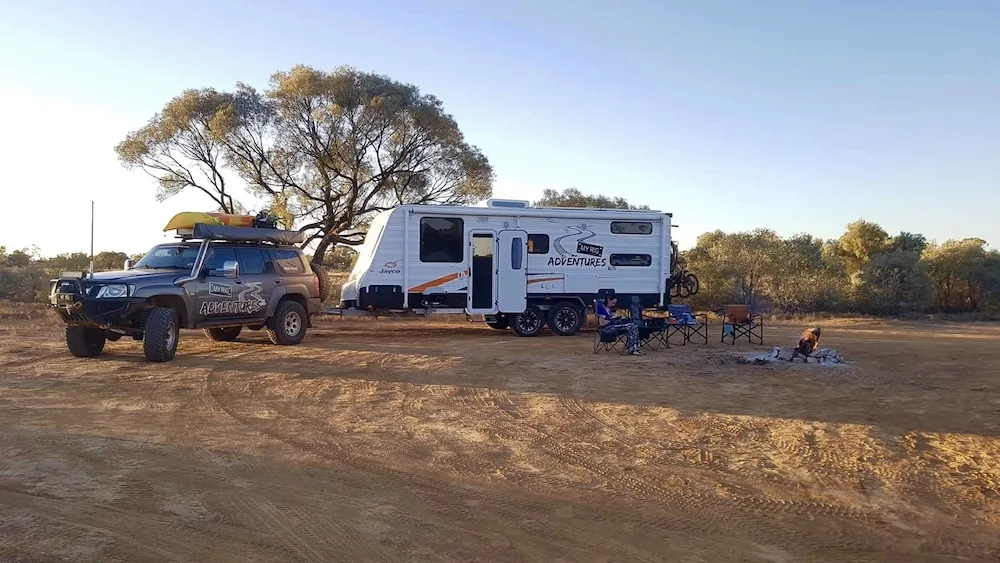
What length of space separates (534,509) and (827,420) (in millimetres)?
3956

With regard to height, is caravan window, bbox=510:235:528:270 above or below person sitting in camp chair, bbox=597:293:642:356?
above

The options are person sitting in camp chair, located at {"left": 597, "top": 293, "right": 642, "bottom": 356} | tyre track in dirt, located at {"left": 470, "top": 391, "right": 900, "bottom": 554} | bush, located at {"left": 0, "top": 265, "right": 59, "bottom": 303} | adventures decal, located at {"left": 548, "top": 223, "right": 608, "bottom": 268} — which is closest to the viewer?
tyre track in dirt, located at {"left": 470, "top": 391, "right": 900, "bottom": 554}

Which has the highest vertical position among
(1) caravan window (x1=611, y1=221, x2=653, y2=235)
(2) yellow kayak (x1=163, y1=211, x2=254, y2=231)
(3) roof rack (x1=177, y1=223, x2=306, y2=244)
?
(1) caravan window (x1=611, y1=221, x2=653, y2=235)

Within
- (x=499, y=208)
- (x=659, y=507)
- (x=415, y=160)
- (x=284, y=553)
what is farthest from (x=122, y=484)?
(x=415, y=160)

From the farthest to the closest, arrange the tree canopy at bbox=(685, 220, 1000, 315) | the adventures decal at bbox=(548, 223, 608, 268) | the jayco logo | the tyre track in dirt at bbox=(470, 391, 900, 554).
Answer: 1. the tree canopy at bbox=(685, 220, 1000, 315)
2. the adventures decal at bbox=(548, 223, 608, 268)
3. the jayco logo
4. the tyre track in dirt at bbox=(470, 391, 900, 554)

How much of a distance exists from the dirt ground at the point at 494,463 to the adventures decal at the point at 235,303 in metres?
1.60

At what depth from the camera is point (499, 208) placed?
15234 mm

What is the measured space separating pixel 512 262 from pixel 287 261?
15.6ft

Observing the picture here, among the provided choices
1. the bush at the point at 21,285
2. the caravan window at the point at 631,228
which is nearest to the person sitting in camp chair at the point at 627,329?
the caravan window at the point at 631,228

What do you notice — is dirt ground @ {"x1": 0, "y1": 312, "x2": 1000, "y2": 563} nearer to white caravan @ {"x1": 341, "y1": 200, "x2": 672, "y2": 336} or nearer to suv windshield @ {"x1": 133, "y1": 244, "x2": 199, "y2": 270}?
suv windshield @ {"x1": 133, "y1": 244, "x2": 199, "y2": 270}

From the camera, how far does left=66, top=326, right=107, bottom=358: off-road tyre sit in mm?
10742

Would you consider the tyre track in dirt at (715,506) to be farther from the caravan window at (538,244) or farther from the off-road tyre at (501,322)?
the off-road tyre at (501,322)

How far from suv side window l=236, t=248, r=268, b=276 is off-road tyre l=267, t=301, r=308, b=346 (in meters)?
0.83

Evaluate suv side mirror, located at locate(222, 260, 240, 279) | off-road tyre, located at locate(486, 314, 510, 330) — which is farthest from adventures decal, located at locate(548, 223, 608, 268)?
suv side mirror, located at locate(222, 260, 240, 279)
